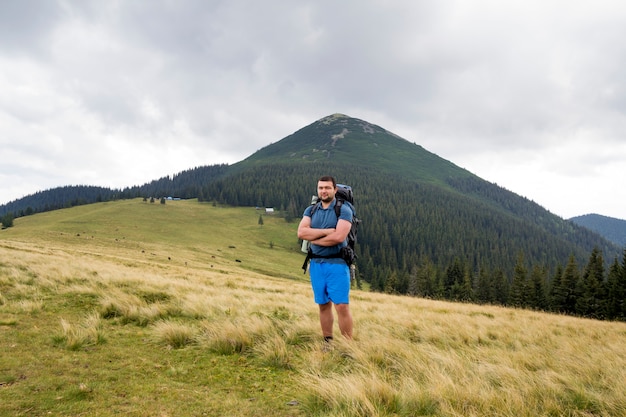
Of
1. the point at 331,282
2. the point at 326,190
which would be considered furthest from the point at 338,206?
the point at 331,282

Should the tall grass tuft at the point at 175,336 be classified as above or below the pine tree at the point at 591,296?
above

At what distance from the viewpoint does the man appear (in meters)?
5.87

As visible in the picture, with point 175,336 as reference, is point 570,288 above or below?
below

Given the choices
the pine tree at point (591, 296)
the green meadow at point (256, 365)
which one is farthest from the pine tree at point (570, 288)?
the green meadow at point (256, 365)

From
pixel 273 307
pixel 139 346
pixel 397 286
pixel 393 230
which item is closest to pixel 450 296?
pixel 397 286

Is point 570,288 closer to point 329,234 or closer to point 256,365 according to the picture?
point 329,234

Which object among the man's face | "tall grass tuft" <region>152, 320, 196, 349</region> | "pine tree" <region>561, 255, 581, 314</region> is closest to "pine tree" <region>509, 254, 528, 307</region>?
"pine tree" <region>561, 255, 581, 314</region>

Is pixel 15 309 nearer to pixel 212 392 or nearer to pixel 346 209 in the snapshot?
pixel 212 392

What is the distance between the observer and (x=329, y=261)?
6035 mm

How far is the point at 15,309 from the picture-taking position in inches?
281

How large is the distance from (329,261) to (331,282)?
372 millimetres

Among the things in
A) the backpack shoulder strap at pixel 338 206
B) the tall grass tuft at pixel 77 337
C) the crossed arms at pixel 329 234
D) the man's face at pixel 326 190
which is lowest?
the tall grass tuft at pixel 77 337

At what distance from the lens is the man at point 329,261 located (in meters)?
5.87

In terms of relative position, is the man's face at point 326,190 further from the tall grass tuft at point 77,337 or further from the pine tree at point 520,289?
the pine tree at point 520,289
